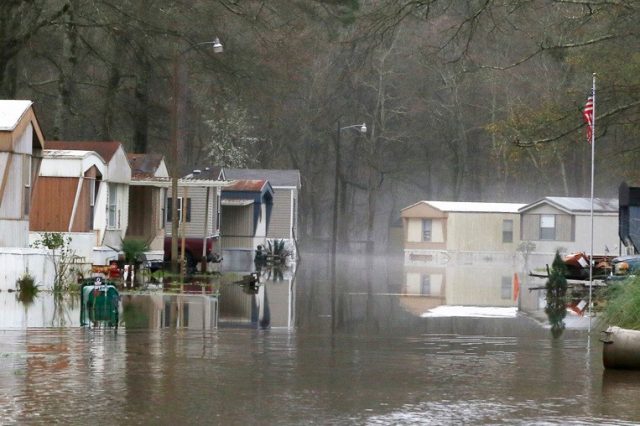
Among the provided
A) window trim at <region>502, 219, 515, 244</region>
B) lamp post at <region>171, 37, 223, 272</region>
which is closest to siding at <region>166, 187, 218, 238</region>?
lamp post at <region>171, 37, 223, 272</region>

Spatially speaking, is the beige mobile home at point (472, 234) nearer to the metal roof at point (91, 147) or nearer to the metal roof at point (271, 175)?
the metal roof at point (271, 175)

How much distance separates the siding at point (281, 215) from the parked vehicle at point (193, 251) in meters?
17.8

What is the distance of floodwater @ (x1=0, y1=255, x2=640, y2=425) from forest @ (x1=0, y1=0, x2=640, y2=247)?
5296 mm

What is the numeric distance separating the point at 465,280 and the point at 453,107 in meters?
42.6

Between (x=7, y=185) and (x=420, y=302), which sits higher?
(x=7, y=185)

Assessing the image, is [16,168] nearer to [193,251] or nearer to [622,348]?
[193,251]

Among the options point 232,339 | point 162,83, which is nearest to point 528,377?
point 232,339

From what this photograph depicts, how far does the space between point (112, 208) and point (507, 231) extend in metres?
45.0

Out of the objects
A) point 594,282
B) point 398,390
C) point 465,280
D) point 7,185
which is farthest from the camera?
point 465,280

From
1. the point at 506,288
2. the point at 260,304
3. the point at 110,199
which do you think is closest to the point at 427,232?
the point at 506,288

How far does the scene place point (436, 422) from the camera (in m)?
12.2

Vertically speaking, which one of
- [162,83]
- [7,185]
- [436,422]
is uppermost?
[162,83]

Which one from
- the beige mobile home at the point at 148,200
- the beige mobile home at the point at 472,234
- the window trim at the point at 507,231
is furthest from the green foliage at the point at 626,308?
the window trim at the point at 507,231

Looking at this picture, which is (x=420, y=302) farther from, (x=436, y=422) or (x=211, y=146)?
(x=211, y=146)
